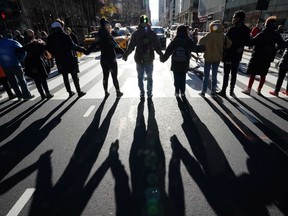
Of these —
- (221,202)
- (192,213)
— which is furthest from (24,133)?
(221,202)

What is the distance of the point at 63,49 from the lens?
5.36m

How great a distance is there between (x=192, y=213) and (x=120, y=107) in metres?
3.42

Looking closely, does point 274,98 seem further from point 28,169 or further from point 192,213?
point 28,169

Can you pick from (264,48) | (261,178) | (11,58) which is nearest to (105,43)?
(11,58)

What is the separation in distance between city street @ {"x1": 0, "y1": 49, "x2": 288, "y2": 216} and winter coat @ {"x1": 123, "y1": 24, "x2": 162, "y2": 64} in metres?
1.23

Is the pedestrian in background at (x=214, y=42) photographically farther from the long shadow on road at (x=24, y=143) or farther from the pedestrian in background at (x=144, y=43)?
the long shadow on road at (x=24, y=143)

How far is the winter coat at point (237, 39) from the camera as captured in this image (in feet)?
16.2

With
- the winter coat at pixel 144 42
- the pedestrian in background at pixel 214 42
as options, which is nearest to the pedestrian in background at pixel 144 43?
the winter coat at pixel 144 42

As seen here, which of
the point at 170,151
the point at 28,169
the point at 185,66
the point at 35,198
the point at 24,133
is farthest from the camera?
the point at 185,66

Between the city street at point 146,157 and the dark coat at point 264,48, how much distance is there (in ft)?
2.83

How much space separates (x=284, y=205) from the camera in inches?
89.8

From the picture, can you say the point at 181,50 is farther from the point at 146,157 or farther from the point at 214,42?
the point at 146,157

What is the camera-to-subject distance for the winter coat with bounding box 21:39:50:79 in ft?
17.6

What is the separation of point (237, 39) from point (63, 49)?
4.72 metres
